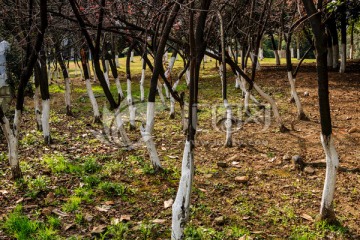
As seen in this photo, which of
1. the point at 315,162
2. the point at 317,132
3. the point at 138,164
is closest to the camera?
the point at 315,162

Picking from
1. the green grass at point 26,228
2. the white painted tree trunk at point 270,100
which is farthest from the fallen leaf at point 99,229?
the white painted tree trunk at point 270,100

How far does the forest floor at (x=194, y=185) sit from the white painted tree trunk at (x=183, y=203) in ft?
0.77

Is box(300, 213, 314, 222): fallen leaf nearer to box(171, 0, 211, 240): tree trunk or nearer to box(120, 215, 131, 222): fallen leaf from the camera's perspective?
box(171, 0, 211, 240): tree trunk

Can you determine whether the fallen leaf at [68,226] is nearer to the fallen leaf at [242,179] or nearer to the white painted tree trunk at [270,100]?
the fallen leaf at [242,179]

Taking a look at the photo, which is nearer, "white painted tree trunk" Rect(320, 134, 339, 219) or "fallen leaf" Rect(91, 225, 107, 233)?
"white painted tree trunk" Rect(320, 134, 339, 219)

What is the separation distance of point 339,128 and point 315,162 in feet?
9.86

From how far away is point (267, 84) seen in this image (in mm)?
17000

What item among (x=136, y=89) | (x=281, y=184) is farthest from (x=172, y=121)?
(x=136, y=89)

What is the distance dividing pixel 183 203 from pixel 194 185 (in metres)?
1.75

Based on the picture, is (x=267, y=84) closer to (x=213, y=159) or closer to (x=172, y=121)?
(x=172, y=121)

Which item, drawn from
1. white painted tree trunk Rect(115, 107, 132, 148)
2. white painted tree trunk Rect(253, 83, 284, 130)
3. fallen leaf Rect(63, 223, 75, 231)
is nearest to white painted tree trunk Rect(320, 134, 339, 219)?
fallen leaf Rect(63, 223, 75, 231)

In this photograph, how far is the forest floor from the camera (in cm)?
462

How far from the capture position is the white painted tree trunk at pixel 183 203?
4.21m

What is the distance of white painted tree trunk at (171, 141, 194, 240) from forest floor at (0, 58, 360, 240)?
0.77 feet
